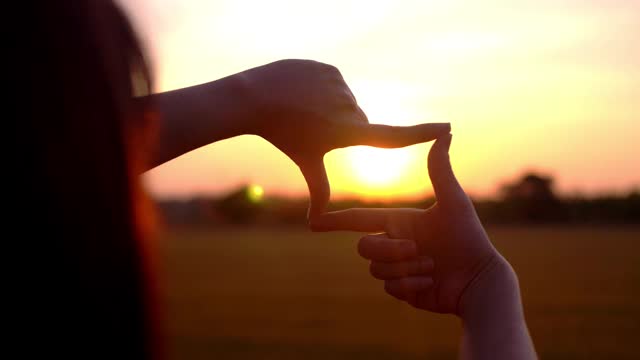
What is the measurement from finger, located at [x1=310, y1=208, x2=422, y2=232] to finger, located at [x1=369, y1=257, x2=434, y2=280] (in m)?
0.08

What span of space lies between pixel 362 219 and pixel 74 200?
1009 mm

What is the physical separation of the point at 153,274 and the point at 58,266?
0.10 m

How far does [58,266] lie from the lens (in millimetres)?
750

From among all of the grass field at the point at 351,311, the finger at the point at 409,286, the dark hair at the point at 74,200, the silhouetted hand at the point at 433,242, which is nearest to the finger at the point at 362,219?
the silhouetted hand at the point at 433,242

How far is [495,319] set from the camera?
1.51 meters

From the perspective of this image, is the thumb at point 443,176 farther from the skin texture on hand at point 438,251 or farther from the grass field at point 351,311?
the grass field at point 351,311

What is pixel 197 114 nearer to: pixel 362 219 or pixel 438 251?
pixel 362 219

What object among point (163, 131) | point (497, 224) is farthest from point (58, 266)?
point (497, 224)

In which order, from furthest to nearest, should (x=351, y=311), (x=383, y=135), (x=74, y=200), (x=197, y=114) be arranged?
(x=351, y=311), (x=383, y=135), (x=197, y=114), (x=74, y=200)

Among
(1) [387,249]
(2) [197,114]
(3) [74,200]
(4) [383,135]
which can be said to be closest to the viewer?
(3) [74,200]

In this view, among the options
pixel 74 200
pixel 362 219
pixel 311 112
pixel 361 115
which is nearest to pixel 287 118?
pixel 311 112

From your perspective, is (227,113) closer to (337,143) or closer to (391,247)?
(337,143)

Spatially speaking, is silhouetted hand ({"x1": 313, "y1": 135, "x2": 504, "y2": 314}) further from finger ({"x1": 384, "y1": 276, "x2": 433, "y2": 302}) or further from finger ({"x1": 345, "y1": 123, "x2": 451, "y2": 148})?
finger ({"x1": 345, "y1": 123, "x2": 451, "y2": 148})

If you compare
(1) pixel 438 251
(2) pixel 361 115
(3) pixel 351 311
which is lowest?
(3) pixel 351 311
